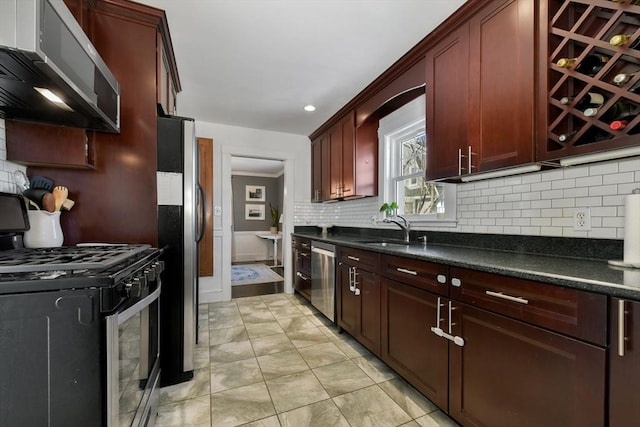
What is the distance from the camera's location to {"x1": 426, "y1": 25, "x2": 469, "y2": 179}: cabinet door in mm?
1776

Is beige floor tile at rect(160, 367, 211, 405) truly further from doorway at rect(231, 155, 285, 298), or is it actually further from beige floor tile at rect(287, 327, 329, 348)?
doorway at rect(231, 155, 285, 298)

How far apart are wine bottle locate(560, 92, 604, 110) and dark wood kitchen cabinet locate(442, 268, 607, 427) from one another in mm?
860

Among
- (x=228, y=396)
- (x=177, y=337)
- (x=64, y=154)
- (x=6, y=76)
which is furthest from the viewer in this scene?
(x=177, y=337)

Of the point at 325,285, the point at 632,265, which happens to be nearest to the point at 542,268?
the point at 632,265

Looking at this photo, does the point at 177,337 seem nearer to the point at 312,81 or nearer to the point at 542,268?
the point at 542,268

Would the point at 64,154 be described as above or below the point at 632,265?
above

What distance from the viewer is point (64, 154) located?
157cm

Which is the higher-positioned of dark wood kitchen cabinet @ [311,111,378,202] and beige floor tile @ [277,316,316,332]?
dark wood kitchen cabinet @ [311,111,378,202]

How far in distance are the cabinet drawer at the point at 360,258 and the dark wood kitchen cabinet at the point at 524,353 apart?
27.1 inches

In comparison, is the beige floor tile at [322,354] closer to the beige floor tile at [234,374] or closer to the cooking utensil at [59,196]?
the beige floor tile at [234,374]

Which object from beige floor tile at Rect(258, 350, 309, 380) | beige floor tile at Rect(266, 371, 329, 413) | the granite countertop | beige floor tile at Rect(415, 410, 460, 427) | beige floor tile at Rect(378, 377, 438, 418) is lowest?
beige floor tile at Rect(258, 350, 309, 380)

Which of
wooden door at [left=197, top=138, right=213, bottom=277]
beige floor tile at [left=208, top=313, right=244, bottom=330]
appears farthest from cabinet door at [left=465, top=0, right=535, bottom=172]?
wooden door at [left=197, top=138, right=213, bottom=277]

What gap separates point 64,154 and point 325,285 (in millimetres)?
2314

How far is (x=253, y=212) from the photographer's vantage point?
24.2 feet
